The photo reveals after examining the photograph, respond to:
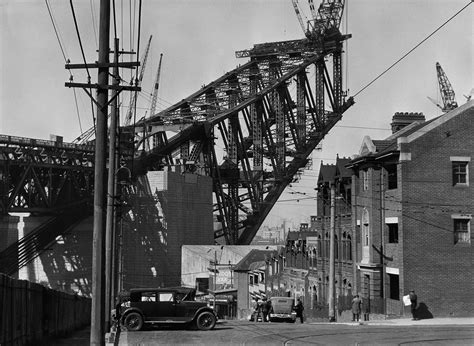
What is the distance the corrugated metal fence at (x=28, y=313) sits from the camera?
15789 mm

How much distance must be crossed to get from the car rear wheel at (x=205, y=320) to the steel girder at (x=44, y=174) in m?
44.6

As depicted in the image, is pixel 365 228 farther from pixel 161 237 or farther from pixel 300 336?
pixel 161 237

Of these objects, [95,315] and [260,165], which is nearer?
[95,315]

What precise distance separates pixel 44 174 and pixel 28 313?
57.9 metres

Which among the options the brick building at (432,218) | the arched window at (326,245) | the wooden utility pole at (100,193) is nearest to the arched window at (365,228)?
the brick building at (432,218)

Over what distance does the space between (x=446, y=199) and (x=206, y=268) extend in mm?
41847

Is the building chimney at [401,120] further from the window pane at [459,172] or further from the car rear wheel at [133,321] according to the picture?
the car rear wheel at [133,321]

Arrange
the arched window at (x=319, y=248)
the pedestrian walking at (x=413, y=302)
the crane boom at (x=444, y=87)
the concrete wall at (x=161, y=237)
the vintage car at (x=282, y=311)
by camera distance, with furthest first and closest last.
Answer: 1. the crane boom at (x=444, y=87)
2. the concrete wall at (x=161, y=237)
3. the arched window at (x=319, y=248)
4. the pedestrian walking at (x=413, y=302)
5. the vintage car at (x=282, y=311)

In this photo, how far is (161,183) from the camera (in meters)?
78.4

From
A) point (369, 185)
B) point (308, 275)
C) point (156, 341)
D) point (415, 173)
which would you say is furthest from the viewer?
point (308, 275)

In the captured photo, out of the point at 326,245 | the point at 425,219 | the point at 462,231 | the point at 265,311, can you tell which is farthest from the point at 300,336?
the point at 326,245

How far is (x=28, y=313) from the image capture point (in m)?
18.9

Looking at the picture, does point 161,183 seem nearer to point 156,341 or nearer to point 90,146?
point 90,146

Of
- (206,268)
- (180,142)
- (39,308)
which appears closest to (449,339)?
(39,308)
